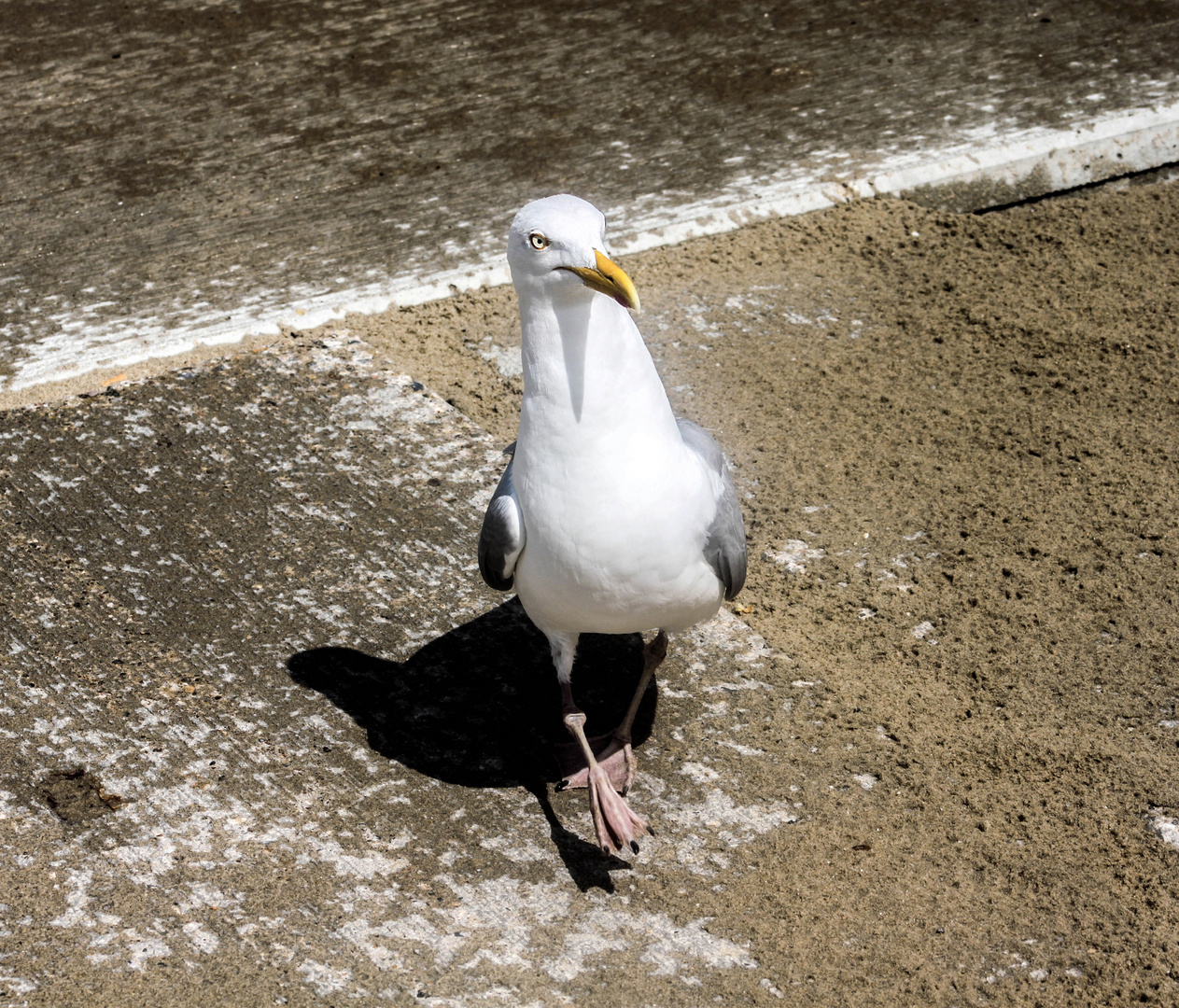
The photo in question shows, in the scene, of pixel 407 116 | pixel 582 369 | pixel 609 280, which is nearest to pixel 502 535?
pixel 582 369

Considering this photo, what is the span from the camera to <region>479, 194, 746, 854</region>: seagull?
2.48m

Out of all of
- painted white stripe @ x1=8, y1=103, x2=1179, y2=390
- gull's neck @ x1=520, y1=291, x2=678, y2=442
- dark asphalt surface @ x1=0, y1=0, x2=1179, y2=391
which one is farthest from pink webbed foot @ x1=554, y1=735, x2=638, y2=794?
dark asphalt surface @ x1=0, y1=0, x2=1179, y2=391

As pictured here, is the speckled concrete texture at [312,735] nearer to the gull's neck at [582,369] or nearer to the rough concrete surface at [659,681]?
the rough concrete surface at [659,681]

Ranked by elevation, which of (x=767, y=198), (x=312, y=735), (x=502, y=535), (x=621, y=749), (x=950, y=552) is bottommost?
(x=950, y=552)

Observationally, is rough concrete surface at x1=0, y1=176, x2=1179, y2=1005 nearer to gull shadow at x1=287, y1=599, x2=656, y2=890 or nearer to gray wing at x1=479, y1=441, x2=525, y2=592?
gull shadow at x1=287, y1=599, x2=656, y2=890

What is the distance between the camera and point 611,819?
2652mm

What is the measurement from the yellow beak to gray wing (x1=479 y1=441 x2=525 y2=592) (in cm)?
49

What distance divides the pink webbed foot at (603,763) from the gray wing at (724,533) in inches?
17.0

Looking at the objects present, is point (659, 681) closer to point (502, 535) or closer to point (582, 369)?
point (502, 535)

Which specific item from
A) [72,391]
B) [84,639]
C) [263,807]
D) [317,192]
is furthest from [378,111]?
[263,807]

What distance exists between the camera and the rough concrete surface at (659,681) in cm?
244

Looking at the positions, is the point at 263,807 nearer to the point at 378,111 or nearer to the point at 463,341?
the point at 463,341

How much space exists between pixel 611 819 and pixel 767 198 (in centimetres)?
302

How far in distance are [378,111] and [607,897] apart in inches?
158
